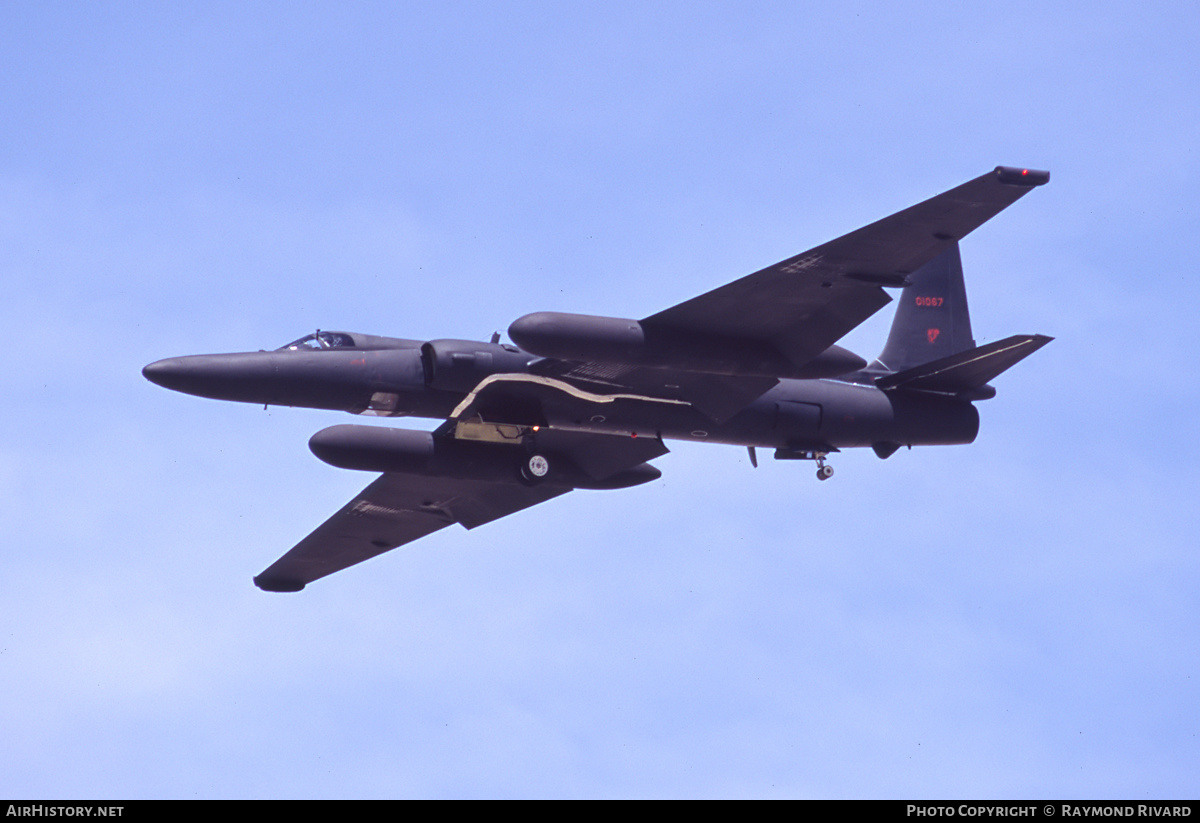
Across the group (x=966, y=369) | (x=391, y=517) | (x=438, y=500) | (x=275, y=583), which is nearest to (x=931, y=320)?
(x=966, y=369)

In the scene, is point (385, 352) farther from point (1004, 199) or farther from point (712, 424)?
point (1004, 199)

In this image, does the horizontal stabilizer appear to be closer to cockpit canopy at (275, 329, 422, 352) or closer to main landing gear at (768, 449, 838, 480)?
main landing gear at (768, 449, 838, 480)

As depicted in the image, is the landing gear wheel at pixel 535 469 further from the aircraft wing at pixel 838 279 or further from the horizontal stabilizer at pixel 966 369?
the horizontal stabilizer at pixel 966 369

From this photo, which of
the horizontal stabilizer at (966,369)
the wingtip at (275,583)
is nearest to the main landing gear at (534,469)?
the horizontal stabilizer at (966,369)

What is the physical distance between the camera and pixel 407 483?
3378 centimetres

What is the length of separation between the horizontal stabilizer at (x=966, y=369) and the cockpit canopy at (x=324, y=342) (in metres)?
10.8

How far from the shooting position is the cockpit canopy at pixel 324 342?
2884cm

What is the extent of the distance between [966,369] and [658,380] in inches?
264

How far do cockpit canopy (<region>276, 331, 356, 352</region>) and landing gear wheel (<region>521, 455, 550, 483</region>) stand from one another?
4.24 meters

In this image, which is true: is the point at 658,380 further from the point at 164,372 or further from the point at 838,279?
the point at 164,372

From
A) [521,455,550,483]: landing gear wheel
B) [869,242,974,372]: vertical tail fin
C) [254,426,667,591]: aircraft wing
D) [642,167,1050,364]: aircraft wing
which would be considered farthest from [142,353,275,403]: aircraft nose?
[869,242,974,372]: vertical tail fin

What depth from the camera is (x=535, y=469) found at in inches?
1204
